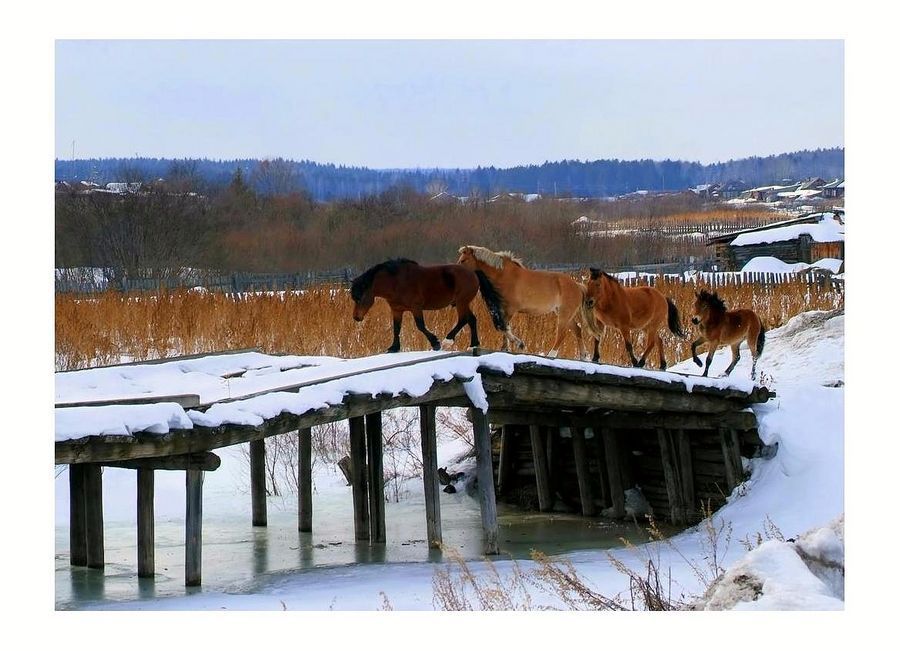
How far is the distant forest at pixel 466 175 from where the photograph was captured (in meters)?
24.9

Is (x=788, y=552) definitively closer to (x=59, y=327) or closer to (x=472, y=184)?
(x=59, y=327)

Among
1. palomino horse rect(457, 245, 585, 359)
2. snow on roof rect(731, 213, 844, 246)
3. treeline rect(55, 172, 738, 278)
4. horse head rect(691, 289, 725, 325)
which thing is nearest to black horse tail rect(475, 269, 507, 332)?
palomino horse rect(457, 245, 585, 359)

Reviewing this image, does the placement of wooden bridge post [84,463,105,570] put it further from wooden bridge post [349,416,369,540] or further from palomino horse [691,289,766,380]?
palomino horse [691,289,766,380]

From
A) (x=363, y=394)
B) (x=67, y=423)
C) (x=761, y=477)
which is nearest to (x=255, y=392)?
(x=363, y=394)

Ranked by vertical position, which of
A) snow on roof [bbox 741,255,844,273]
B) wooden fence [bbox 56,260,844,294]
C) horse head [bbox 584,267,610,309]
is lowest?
horse head [bbox 584,267,610,309]

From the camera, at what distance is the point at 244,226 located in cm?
2930

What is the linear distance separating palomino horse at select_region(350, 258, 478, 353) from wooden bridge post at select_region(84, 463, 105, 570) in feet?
8.42

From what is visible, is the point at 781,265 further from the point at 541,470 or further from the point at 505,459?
the point at 541,470

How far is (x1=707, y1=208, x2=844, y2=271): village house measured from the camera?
2714 cm

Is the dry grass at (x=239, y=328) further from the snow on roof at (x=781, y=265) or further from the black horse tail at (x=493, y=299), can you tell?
the snow on roof at (x=781, y=265)

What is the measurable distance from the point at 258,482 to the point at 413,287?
2.75 metres

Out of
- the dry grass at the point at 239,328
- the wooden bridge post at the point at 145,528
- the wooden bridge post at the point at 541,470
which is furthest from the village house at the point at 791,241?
the wooden bridge post at the point at 145,528

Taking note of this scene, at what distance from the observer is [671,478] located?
1241 centimetres

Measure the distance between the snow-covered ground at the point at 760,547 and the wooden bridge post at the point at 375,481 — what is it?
1.27 meters
